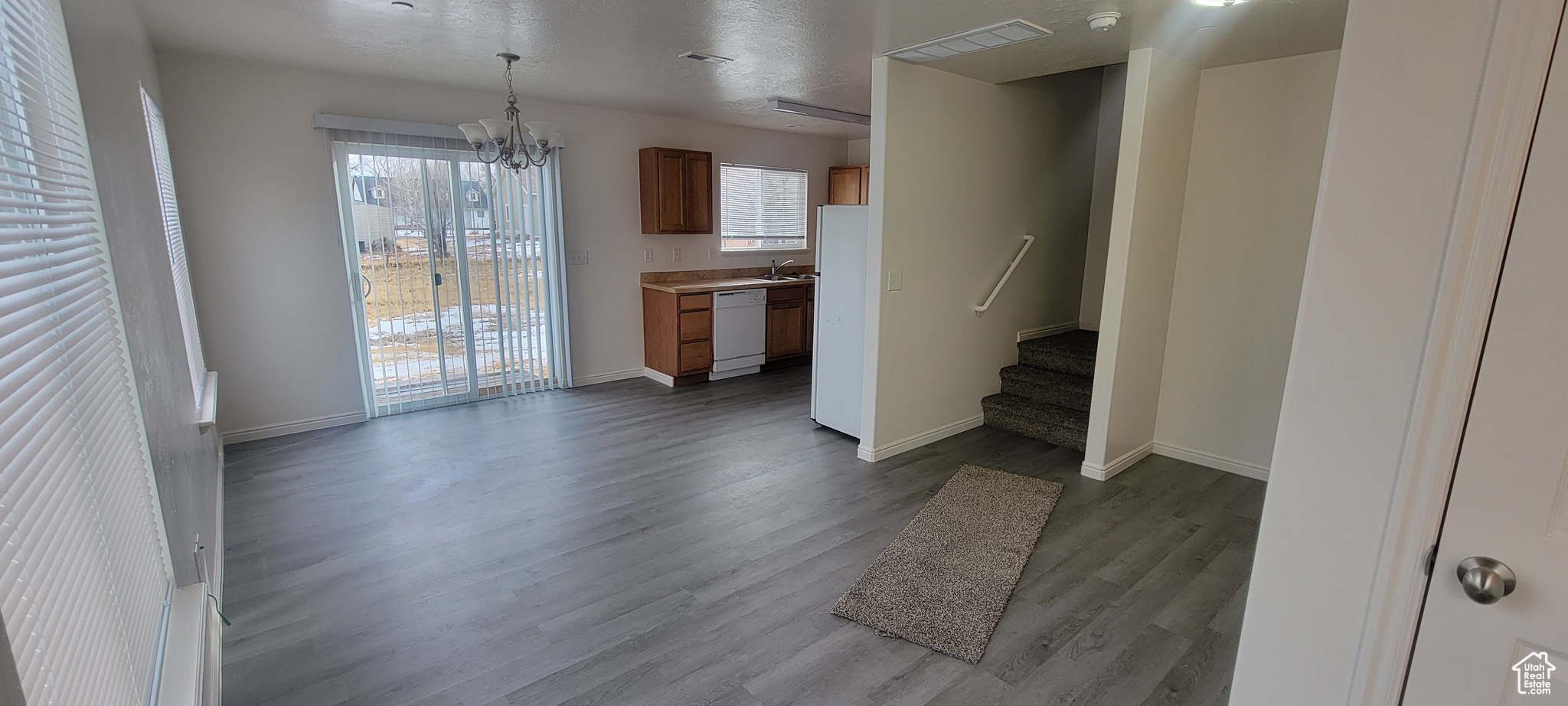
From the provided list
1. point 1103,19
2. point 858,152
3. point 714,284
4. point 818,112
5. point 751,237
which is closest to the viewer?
point 1103,19

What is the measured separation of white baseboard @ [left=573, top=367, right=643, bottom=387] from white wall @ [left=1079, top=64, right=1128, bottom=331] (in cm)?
382

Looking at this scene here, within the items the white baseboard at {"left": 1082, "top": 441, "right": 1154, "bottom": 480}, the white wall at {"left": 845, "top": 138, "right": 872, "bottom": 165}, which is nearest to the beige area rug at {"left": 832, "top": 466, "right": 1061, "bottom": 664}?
the white baseboard at {"left": 1082, "top": 441, "right": 1154, "bottom": 480}

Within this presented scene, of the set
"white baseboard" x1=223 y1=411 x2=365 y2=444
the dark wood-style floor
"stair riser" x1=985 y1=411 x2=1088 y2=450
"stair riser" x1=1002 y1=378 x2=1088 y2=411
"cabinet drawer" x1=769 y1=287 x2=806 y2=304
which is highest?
"cabinet drawer" x1=769 y1=287 x2=806 y2=304

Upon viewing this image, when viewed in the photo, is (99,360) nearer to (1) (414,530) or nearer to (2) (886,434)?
(1) (414,530)

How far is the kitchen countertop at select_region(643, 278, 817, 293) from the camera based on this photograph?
565 cm

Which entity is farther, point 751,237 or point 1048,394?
point 751,237

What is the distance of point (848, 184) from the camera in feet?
23.4

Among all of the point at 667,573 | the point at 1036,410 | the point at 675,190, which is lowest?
the point at 667,573

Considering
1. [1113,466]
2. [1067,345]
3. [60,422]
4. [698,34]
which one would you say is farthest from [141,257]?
[1067,345]

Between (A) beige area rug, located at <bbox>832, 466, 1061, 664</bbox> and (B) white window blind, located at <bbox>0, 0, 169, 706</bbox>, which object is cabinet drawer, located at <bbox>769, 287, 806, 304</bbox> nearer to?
(A) beige area rug, located at <bbox>832, 466, 1061, 664</bbox>

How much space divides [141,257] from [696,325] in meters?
3.94

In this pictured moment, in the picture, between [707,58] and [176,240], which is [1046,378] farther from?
[176,240]

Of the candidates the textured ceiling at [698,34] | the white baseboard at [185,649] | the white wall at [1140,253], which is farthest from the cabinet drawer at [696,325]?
the white baseboard at [185,649]

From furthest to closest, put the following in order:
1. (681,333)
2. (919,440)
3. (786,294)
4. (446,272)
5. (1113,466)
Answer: (786,294) < (681,333) < (446,272) < (919,440) < (1113,466)
